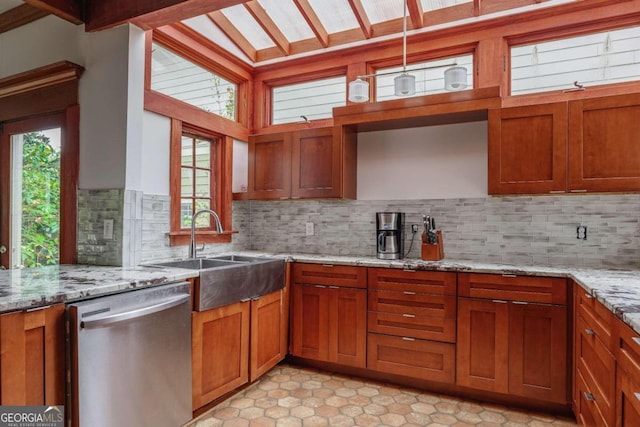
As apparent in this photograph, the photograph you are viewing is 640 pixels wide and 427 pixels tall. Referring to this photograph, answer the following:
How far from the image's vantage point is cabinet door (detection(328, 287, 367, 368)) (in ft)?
9.54

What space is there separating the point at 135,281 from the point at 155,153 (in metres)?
1.30

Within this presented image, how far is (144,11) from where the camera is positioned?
2436 mm

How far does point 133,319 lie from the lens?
1854mm

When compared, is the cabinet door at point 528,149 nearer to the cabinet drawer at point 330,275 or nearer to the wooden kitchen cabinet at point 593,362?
the wooden kitchen cabinet at point 593,362

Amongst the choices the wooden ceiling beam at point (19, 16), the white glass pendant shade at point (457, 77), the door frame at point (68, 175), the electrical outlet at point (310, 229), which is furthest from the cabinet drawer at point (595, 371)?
the wooden ceiling beam at point (19, 16)

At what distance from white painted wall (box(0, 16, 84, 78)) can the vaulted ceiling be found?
8 cm

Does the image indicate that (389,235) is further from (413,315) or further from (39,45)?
(39,45)

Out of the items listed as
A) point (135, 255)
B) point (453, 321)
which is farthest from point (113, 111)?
point (453, 321)

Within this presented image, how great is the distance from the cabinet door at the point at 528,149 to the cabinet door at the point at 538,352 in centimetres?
83

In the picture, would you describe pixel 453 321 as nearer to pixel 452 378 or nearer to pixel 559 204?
pixel 452 378

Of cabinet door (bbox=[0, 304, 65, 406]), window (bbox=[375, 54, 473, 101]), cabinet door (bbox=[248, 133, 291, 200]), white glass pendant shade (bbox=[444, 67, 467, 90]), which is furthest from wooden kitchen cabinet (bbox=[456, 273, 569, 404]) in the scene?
cabinet door (bbox=[0, 304, 65, 406])

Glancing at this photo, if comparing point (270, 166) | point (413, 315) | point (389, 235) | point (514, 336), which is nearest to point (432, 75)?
point (389, 235)

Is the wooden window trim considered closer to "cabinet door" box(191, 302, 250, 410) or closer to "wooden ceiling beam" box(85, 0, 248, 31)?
"wooden ceiling beam" box(85, 0, 248, 31)

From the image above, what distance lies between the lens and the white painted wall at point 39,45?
8.98ft
